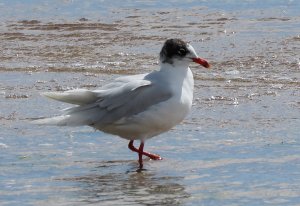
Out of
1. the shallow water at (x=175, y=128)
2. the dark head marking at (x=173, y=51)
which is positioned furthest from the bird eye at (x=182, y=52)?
the shallow water at (x=175, y=128)

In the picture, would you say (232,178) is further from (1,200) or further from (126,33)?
(126,33)

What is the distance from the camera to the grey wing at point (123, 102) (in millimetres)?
7703

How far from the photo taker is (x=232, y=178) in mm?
7047

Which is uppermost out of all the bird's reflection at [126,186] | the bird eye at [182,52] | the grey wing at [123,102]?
the bird eye at [182,52]

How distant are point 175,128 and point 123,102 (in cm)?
114

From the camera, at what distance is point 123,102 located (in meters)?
7.74

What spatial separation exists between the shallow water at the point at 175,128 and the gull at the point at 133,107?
290mm

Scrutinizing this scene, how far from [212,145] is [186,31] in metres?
6.14

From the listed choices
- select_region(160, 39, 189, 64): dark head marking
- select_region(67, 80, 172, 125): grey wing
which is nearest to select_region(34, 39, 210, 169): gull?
select_region(67, 80, 172, 125): grey wing

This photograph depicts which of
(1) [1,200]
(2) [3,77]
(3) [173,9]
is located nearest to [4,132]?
(1) [1,200]

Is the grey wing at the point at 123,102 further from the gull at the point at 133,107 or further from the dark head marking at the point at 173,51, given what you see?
the dark head marking at the point at 173,51

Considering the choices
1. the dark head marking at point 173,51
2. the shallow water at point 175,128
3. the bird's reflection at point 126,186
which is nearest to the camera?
the bird's reflection at point 126,186

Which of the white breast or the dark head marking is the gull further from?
the dark head marking

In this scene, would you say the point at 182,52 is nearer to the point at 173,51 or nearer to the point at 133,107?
the point at 173,51
